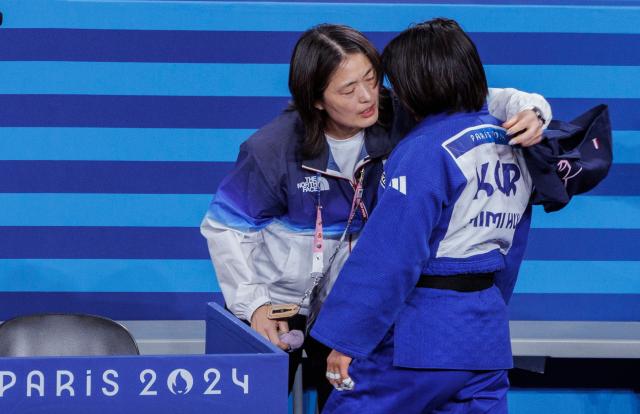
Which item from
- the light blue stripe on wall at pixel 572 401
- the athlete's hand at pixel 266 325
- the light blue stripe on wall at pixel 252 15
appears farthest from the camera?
the light blue stripe on wall at pixel 572 401

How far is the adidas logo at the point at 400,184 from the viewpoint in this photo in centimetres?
215

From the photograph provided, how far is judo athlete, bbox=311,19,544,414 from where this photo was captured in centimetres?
216

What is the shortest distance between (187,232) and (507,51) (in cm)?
130

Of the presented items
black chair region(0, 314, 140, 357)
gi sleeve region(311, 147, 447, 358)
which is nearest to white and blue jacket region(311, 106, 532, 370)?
gi sleeve region(311, 147, 447, 358)

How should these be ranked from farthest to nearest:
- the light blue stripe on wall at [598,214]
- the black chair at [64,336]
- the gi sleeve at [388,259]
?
the light blue stripe on wall at [598,214] < the black chair at [64,336] < the gi sleeve at [388,259]

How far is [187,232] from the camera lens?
3.56 metres

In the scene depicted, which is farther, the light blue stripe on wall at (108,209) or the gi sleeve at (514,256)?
the light blue stripe on wall at (108,209)

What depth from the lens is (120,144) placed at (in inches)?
139

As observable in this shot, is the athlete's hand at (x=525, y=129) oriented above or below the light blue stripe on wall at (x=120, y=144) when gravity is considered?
above

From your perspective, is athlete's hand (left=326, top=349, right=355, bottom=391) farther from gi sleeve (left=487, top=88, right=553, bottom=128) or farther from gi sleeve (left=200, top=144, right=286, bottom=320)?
gi sleeve (left=487, top=88, right=553, bottom=128)

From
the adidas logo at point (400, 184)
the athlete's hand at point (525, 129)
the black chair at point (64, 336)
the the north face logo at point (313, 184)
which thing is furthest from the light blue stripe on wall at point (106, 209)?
the adidas logo at point (400, 184)

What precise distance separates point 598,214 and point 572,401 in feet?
2.32

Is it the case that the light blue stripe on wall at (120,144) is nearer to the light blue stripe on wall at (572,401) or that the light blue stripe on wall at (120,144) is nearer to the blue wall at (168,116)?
the blue wall at (168,116)

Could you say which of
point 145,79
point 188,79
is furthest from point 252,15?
point 145,79
